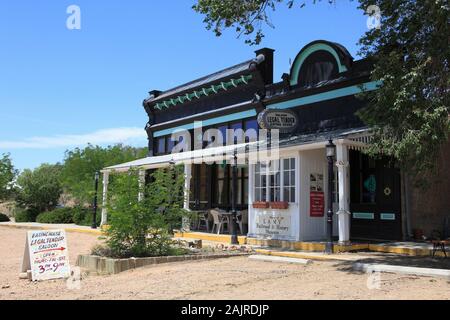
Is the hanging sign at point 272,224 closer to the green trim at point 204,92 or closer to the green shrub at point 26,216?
the green trim at point 204,92

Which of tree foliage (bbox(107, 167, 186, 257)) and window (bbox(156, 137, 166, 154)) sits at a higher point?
window (bbox(156, 137, 166, 154))

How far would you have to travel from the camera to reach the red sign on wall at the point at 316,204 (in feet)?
45.1

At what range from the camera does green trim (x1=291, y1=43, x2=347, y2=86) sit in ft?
48.5

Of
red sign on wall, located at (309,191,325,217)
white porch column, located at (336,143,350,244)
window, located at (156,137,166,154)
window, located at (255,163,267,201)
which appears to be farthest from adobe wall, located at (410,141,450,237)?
window, located at (156,137,166,154)

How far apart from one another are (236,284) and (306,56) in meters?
10.0

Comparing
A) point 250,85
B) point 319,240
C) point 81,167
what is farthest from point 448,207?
point 81,167

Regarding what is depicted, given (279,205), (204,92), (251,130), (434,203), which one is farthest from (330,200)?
(204,92)

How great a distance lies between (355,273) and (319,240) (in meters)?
5.08

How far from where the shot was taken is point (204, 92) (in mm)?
20312

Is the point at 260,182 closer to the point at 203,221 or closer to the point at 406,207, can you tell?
the point at 406,207

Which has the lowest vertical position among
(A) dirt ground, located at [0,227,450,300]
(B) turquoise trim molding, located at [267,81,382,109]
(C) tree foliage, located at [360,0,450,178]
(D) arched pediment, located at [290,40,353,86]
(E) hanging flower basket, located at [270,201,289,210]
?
(A) dirt ground, located at [0,227,450,300]

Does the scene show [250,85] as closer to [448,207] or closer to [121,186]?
[448,207]

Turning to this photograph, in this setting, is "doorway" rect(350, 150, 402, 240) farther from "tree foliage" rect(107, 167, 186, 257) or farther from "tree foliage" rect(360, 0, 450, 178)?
"tree foliage" rect(107, 167, 186, 257)

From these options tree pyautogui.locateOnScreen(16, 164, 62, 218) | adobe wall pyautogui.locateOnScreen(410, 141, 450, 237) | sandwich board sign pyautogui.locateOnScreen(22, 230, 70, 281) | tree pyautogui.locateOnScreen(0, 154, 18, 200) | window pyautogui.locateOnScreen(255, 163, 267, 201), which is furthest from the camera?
tree pyautogui.locateOnScreen(0, 154, 18, 200)
